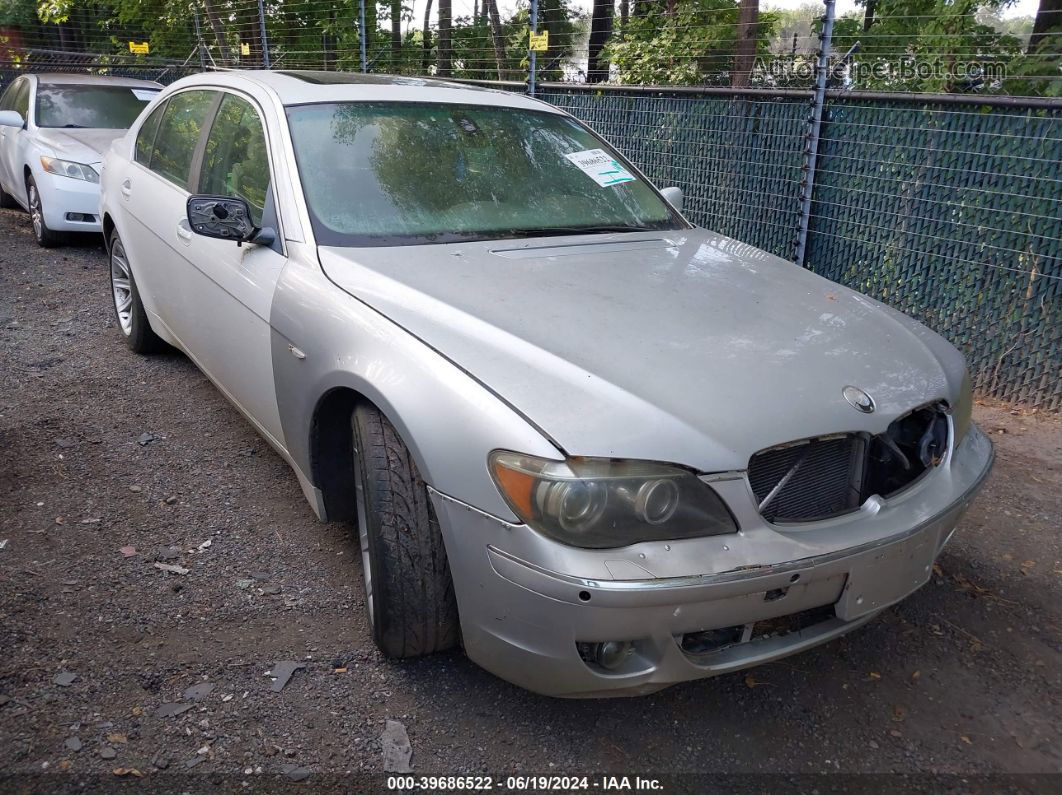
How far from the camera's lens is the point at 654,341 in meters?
2.58

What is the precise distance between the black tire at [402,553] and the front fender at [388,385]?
0.39ft

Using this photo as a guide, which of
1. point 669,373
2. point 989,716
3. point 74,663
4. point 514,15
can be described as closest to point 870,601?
point 989,716

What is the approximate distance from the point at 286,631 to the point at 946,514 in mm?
2064

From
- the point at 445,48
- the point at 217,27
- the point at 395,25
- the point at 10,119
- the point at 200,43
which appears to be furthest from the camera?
the point at 217,27

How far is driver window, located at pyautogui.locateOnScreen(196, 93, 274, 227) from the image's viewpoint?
351 centimetres

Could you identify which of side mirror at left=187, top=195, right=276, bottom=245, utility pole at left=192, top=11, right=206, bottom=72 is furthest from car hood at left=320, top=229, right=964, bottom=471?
utility pole at left=192, top=11, right=206, bottom=72

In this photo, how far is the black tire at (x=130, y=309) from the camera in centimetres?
513

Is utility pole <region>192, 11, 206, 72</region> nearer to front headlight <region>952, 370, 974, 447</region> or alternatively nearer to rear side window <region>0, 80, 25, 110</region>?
rear side window <region>0, 80, 25, 110</region>

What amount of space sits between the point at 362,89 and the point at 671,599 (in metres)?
2.70

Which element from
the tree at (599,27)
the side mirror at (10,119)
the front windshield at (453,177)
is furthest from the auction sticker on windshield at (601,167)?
the tree at (599,27)

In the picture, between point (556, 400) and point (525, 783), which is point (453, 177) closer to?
point (556, 400)

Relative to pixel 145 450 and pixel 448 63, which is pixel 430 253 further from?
pixel 448 63

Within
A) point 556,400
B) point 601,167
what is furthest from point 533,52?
point 556,400

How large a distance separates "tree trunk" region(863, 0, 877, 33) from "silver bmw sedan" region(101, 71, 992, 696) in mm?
10031
